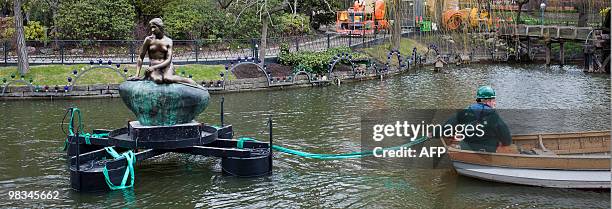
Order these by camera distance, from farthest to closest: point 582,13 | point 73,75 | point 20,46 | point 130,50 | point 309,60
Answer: point 582,13 < point 309,60 < point 130,50 < point 73,75 < point 20,46

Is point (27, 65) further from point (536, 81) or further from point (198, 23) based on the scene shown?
point (536, 81)

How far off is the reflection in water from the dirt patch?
7.22ft

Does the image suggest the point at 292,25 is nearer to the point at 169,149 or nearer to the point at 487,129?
the point at 169,149

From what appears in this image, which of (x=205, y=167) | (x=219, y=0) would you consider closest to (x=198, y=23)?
(x=219, y=0)

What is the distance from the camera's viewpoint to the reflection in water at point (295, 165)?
14.7 m

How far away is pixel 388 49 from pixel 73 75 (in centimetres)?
1925

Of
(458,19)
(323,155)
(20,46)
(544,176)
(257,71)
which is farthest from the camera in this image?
(458,19)

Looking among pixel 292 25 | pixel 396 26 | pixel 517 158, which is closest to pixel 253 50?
pixel 292 25

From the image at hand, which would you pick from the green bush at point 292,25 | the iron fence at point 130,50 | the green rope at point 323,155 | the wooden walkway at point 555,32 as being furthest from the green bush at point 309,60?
the green rope at point 323,155

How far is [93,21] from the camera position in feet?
122

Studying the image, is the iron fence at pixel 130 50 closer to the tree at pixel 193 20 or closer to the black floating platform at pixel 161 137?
the tree at pixel 193 20

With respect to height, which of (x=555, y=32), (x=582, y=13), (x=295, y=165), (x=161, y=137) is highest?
(x=582, y=13)

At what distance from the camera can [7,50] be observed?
3406cm

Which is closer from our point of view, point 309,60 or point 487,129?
point 487,129
